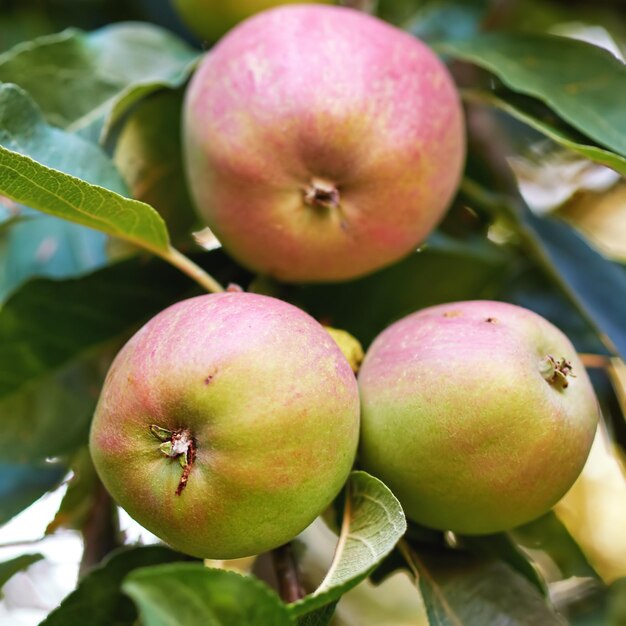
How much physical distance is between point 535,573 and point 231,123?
19.7 inches

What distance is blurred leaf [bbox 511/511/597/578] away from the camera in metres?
0.92

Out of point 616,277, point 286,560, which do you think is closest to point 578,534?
point 616,277

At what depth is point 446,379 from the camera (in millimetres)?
667

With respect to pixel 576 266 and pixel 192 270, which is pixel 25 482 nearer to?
pixel 192 270

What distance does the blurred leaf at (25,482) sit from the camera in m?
1.01

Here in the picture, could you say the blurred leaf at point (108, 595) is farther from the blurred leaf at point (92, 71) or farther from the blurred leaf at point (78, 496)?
the blurred leaf at point (92, 71)

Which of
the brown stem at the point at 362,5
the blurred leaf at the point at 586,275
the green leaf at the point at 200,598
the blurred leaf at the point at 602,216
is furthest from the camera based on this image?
the blurred leaf at the point at 602,216

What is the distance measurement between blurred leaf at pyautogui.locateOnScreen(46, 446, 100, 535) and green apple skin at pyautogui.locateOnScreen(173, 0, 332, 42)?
53 cm

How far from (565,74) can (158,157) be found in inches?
18.7

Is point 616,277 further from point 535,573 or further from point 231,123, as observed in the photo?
point 231,123

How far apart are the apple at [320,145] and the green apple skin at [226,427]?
18cm

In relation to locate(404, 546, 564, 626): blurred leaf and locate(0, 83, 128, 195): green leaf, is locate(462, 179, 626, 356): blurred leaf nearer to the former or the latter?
locate(404, 546, 564, 626): blurred leaf

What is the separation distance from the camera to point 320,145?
0.77 meters

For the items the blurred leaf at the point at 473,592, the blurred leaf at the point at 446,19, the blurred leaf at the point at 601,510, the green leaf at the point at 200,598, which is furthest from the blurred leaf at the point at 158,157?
the blurred leaf at the point at 601,510
